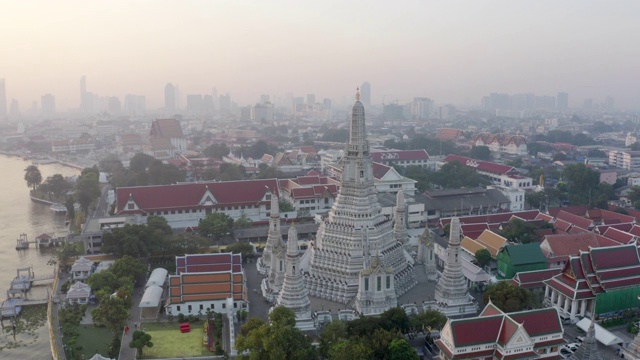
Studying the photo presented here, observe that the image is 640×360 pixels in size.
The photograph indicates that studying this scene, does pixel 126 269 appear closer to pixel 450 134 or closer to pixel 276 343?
pixel 276 343

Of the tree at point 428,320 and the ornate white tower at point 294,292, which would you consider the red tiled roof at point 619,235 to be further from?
the ornate white tower at point 294,292

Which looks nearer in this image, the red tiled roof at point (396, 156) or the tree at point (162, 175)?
the tree at point (162, 175)

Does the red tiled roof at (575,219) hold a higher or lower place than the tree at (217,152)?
lower

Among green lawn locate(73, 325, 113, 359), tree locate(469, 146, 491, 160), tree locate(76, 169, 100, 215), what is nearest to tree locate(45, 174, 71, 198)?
tree locate(76, 169, 100, 215)

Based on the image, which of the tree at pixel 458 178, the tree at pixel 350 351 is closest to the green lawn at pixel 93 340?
the tree at pixel 350 351

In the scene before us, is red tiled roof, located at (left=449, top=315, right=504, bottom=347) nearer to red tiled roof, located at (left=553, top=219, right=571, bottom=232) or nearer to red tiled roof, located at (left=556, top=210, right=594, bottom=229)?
red tiled roof, located at (left=553, top=219, right=571, bottom=232)

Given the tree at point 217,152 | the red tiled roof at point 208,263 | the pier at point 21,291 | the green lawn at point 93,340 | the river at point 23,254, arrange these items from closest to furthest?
the green lawn at point 93,340 → the river at point 23,254 → the pier at point 21,291 → the red tiled roof at point 208,263 → the tree at point 217,152

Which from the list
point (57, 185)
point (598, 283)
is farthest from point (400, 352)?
point (57, 185)
